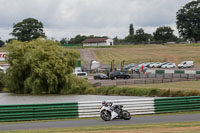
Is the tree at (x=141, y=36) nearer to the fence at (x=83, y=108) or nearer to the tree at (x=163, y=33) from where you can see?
the tree at (x=163, y=33)

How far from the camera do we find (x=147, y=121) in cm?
1719

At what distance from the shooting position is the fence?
18.6 meters

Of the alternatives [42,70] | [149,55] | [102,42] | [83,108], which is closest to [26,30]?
[102,42]

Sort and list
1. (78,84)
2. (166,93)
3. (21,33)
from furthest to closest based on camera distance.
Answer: (21,33)
(78,84)
(166,93)

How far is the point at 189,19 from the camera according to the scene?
137625 millimetres

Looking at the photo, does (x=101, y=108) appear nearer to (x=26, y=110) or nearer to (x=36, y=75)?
(x=26, y=110)

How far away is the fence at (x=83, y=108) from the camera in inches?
733

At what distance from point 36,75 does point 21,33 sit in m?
96.1

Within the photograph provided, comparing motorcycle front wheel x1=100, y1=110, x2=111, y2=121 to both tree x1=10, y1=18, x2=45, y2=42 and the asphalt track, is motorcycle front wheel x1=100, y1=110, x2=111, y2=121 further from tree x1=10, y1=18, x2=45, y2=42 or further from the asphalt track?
tree x1=10, y1=18, x2=45, y2=42

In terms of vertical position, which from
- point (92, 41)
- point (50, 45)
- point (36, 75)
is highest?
point (92, 41)

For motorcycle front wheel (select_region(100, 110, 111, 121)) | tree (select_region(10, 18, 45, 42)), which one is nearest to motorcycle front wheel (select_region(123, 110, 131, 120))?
motorcycle front wheel (select_region(100, 110, 111, 121))

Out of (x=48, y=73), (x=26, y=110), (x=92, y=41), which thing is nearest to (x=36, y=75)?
(x=48, y=73)

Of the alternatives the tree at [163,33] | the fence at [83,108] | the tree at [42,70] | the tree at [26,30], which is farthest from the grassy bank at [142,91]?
the tree at [163,33]

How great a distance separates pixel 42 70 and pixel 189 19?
106 meters
